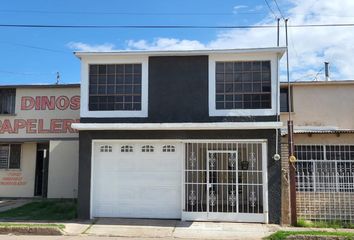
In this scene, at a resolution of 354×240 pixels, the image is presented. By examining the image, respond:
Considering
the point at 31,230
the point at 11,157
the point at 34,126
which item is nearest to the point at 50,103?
the point at 34,126

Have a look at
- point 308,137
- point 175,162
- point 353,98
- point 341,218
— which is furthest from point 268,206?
point 353,98

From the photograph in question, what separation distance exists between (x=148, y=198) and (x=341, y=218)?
5.88m

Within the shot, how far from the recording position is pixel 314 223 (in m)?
13.8

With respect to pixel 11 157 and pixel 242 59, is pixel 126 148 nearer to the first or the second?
pixel 242 59

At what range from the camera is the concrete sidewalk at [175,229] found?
40.7 feet

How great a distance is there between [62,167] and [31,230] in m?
7.05

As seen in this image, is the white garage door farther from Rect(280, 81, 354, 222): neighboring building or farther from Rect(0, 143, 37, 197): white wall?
Rect(0, 143, 37, 197): white wall

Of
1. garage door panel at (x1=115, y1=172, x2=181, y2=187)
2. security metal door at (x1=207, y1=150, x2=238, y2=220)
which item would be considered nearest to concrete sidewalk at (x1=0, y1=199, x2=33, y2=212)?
garage door panel at (x1=115, y1=172, x2=181, y2=187)

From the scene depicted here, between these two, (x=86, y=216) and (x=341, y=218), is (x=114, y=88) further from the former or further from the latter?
(x=341, y=218)

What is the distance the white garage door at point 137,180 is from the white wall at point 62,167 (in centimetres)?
490

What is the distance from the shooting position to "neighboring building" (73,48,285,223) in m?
14.4

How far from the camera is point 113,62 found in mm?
15273

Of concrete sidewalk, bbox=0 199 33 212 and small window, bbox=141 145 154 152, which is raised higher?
small window, bbox=141 145 154 152

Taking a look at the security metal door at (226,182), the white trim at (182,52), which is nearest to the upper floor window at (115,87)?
the white trim at (182,52)
